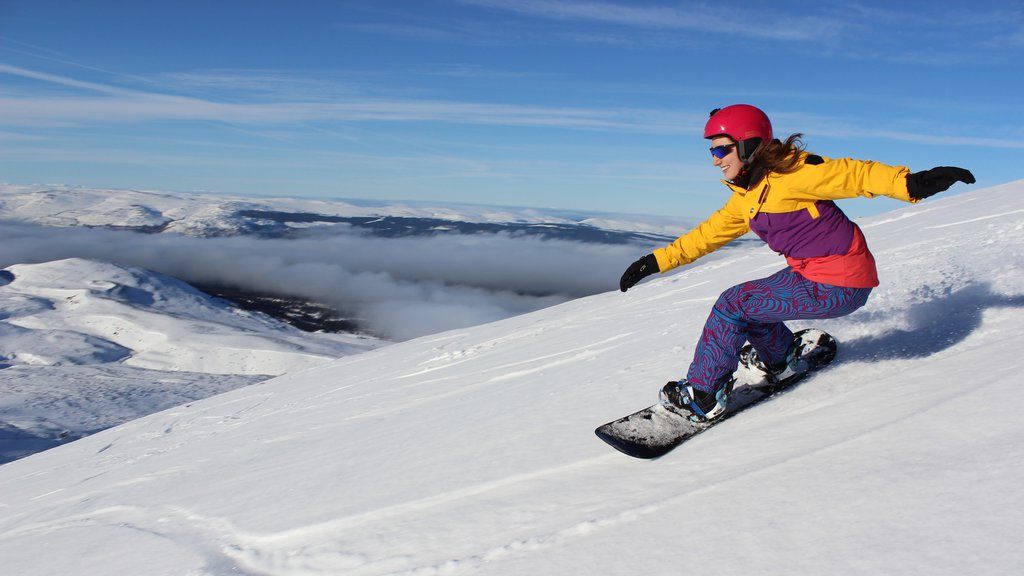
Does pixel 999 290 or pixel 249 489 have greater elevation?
pixel 999 290

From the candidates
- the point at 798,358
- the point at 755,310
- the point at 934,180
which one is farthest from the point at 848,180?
the point at 798,358

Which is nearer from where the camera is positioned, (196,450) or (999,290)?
(999,290)

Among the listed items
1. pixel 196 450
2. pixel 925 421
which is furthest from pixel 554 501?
pixel 196 450

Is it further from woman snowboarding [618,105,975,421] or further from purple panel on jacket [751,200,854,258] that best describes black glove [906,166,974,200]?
purple panel on jacket [751,200,854,258]

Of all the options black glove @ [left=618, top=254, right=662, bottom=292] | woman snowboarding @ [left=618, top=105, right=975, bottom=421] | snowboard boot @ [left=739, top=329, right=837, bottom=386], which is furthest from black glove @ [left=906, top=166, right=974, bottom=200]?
black glove @ [left=618, top=254, right=662, bottom=292]

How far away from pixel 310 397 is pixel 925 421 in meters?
7.98

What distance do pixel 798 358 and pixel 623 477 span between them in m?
1.55

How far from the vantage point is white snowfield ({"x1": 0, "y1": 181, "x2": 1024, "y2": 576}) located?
83.1 inches

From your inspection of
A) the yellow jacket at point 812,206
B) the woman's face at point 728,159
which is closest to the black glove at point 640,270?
the yellow jacket at point 812,206

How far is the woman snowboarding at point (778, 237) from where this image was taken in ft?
10.7

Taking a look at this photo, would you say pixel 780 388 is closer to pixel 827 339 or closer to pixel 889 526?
pixel 827 339

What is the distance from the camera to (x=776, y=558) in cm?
201

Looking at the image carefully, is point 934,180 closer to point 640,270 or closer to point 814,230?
point 814,230

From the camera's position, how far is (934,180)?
9.16 ft
